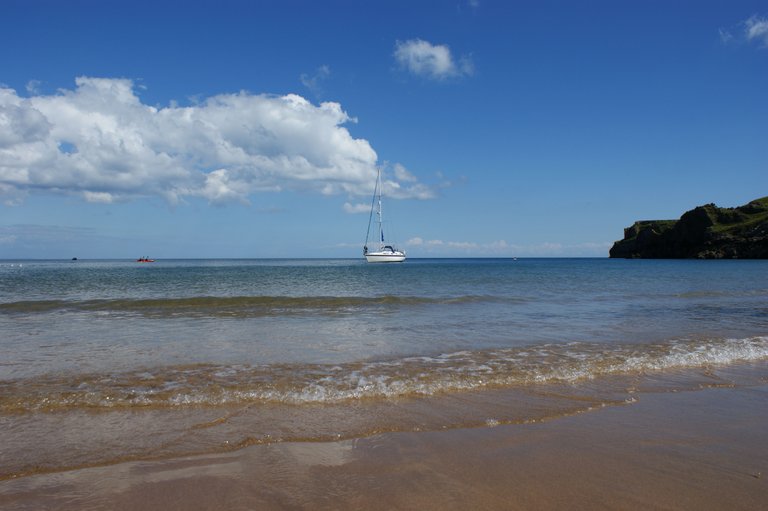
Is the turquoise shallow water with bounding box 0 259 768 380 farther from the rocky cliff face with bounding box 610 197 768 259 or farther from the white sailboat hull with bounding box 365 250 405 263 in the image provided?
the rocky cliff face with bounding box 610 197 768 259

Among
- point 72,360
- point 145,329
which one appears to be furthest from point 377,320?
point 72,360

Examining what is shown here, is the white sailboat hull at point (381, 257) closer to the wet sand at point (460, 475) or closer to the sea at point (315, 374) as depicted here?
the sea at point (315, 374)

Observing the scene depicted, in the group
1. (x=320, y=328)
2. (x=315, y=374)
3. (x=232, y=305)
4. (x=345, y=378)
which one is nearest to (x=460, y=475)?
(x=345, y=378)

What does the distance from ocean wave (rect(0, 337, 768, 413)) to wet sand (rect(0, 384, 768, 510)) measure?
7.24 ft

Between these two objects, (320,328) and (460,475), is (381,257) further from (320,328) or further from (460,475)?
(460,475)

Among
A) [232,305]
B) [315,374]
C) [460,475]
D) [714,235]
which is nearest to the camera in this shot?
[460,475]

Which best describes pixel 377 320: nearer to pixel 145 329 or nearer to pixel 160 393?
pixel 145 329

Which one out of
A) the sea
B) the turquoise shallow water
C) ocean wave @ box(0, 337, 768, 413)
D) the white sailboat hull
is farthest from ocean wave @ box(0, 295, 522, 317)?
the white sailboat hull

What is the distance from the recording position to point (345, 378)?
8750mm

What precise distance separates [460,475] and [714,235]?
161 m

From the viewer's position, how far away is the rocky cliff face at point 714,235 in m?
122

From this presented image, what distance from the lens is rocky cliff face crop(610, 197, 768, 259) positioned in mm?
122188

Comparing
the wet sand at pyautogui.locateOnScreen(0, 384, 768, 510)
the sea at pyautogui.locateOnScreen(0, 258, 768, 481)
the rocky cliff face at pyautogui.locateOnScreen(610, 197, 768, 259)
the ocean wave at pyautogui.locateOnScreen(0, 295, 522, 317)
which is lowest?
the ocean wave at pyautogui.locateOnScreen(0, 295, 522, 317)

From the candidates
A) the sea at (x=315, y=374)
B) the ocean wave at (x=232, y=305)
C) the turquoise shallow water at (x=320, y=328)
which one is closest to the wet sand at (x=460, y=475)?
the sea at (x=315, y=374)
